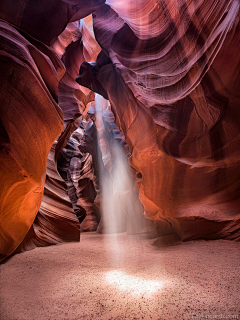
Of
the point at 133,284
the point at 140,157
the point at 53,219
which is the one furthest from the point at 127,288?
the point at 53,219

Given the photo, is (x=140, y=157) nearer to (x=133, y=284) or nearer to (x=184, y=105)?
(x=184, y=105)

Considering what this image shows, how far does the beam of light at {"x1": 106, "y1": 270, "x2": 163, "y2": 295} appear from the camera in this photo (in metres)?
2.40

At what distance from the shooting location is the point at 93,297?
2.31 m

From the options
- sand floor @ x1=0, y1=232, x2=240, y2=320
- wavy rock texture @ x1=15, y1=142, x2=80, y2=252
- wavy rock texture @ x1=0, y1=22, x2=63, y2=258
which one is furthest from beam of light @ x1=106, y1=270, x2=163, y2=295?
wavy rock texture @ x1=15, y1=142, x2=80, y2=252

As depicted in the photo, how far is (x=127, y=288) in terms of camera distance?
8.18ft

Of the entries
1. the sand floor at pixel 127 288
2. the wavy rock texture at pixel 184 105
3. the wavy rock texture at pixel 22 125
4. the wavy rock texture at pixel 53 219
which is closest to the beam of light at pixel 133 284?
the sand floor at pixel 127 288

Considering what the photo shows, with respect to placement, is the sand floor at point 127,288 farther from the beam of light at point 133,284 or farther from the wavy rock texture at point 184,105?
the wavy rock texture at point 184,105

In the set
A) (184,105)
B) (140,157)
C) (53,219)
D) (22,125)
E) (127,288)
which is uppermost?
(22,125)

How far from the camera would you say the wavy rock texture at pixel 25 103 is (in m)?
3.06

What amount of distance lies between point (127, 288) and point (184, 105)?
4143mm

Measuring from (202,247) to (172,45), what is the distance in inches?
196

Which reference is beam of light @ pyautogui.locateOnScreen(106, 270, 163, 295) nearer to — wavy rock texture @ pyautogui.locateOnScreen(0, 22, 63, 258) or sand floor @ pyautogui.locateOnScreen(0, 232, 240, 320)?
sand floor @ pyautogui.locateOnScreen(0, 232, 240, 320)

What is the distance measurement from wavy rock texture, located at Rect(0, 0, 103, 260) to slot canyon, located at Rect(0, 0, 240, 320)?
2cm

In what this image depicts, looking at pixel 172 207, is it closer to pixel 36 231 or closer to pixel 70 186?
pixel 36 231
